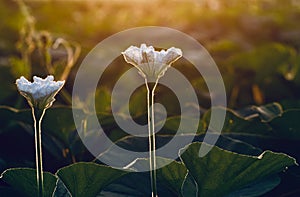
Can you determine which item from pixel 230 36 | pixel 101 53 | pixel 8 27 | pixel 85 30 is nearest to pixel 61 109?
pixel 101 53

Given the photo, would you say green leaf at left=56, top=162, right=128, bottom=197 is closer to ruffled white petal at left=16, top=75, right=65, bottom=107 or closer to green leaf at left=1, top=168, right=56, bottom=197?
green leaf at left=1, top=168, right=56, bottom=197

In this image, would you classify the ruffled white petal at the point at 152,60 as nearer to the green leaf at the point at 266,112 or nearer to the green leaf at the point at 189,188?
the green leaf at the point at 189,188

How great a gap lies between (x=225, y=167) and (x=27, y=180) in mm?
468

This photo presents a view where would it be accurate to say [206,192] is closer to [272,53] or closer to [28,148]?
[28,148]

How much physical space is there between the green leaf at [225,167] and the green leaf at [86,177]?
16cm

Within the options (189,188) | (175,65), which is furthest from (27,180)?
(175,65)

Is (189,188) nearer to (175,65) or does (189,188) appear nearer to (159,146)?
(159,146)

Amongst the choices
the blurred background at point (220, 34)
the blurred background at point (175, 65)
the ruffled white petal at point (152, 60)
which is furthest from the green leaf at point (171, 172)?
the blurred background at point (220, 34)

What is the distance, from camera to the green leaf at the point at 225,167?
150 centimetres

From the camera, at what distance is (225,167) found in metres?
1.52

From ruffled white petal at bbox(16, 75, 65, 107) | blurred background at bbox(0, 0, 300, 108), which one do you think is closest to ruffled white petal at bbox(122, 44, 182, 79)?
ruffled white petal at bbox(16, 75, 65, 107)

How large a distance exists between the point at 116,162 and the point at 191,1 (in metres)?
6.08

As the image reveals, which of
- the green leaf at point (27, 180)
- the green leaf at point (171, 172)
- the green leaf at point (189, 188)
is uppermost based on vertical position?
the green leaf at point (27, 180)

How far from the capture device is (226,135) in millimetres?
1983
